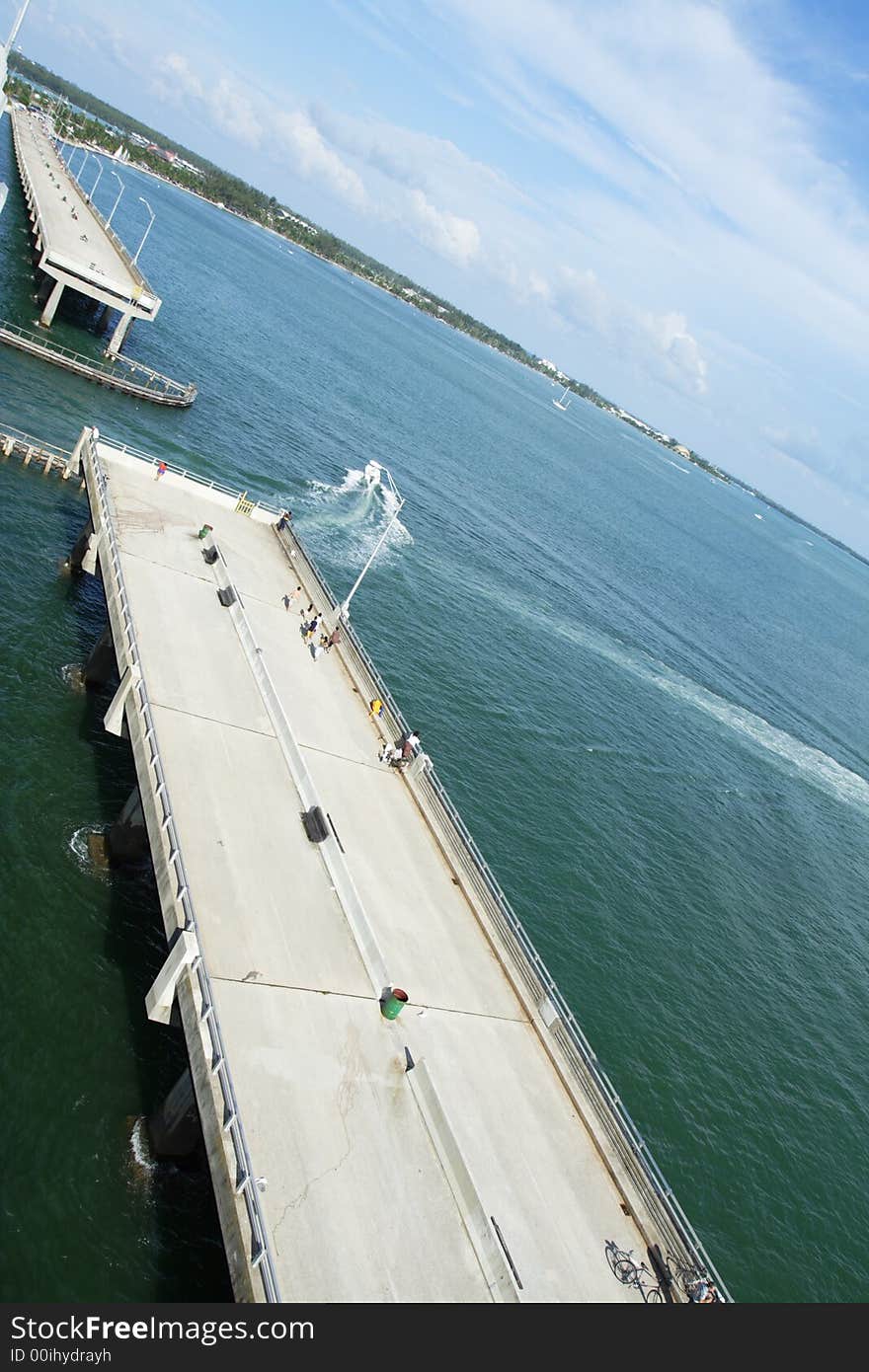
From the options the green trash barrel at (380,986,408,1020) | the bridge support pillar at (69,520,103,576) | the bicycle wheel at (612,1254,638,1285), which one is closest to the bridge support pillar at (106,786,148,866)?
the green trash barrel at (380,986,408,1020)

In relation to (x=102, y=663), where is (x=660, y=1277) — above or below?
above

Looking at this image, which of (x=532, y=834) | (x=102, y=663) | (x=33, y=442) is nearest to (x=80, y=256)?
(x=33, y=442)

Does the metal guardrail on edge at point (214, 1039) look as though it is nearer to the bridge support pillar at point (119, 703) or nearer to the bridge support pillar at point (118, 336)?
the bridge support pillar at point (119, 703)

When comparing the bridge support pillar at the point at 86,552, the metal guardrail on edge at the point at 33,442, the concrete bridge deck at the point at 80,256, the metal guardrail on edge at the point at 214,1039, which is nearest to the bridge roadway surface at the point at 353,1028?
the metal guardrail on edge at the point at 214,1039

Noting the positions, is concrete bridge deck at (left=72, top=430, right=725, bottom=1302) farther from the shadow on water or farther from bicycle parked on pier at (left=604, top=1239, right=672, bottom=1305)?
the shadow on water

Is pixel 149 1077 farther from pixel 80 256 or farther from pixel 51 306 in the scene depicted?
pixel 80 256
